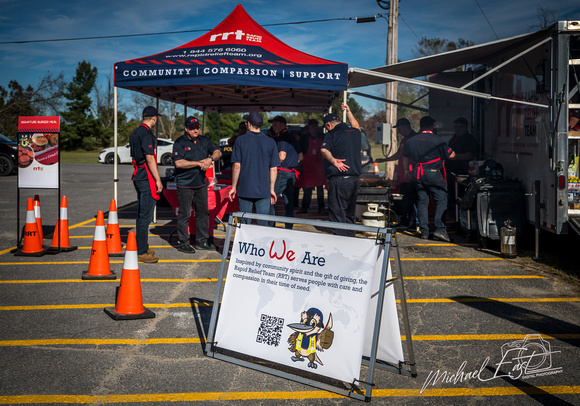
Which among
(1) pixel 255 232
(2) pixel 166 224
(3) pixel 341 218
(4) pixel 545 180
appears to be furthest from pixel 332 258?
(2) pixel 166 224

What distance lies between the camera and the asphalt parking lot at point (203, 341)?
3740 millimetres

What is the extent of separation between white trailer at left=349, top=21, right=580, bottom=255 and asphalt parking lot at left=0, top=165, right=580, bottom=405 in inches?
40.0

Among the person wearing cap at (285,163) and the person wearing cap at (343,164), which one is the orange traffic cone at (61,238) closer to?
the person wearing cap at (285,163)

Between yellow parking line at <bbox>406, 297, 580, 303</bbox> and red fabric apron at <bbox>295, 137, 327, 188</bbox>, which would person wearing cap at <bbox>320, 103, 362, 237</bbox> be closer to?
yellow parking line at <bbox>406, 297, 580, 303</bbox>

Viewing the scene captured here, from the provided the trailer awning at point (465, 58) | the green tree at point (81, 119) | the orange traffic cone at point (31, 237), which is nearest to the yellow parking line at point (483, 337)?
the trailer awning at point (465, 58)

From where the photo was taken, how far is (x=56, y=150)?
8234 mm

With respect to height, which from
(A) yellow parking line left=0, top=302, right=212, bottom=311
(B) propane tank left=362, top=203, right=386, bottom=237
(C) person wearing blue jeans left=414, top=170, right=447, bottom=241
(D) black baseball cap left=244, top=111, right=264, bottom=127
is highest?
(D) black baseball cap left=244, top=111, right=264, bottom=127

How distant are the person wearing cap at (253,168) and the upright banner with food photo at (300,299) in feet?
9.57

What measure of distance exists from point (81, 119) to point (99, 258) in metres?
55.7

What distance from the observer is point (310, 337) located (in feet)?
12.3

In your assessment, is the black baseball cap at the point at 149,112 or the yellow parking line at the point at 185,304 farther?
the black baseball cap at the point at 149,112

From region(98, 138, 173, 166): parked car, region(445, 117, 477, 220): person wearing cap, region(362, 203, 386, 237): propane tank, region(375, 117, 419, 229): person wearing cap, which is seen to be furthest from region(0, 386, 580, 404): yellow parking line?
region(98, 138, 173, 166): parked car

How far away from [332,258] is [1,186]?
59.0 feet

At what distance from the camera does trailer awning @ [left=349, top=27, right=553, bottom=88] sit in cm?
787
